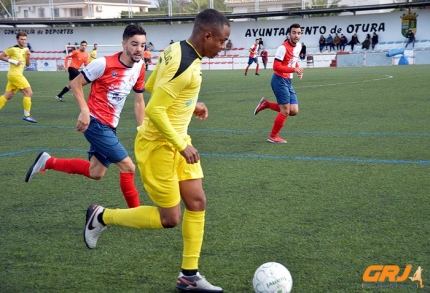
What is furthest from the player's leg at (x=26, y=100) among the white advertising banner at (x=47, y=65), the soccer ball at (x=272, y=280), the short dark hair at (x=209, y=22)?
the white advertising banner at (x=47, y=65)

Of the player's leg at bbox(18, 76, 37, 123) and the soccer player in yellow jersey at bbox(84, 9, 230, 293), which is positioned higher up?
the soccer player in yellow jersey at bbox(84, 9, 230, 293)

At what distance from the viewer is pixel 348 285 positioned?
142 inches

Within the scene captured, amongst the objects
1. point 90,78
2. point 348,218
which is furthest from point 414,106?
point 90,78

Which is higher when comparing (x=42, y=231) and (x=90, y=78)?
(x=90, y=78)

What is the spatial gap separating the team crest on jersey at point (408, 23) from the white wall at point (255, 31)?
31 cm

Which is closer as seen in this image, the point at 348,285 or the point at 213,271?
the point at 348,285

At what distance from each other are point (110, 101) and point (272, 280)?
2.77m

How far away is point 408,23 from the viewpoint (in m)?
41.8

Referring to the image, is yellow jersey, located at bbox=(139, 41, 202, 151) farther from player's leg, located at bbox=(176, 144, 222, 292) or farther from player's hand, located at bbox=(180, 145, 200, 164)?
player's leg, located at bbox=(176, 144, 222, 292)

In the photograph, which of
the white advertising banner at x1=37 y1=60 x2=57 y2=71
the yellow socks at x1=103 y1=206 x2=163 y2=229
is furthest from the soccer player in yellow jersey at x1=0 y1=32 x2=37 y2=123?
the white advertising banner at x1=37 y1=60 x2=57 y2=71

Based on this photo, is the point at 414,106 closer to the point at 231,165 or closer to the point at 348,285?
the point at 231,165

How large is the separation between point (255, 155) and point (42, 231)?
13.3 ft

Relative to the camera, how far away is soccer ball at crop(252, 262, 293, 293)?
336cm

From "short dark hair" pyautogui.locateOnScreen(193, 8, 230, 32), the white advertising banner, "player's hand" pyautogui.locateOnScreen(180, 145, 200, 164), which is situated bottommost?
the white advertising banner
